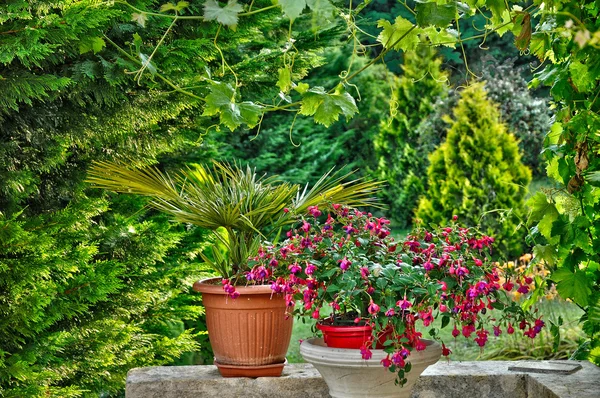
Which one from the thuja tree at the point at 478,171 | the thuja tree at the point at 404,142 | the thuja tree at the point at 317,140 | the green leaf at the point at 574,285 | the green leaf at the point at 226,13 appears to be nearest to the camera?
the green leaf at the point at 226,13

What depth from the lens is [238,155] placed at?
943 cm

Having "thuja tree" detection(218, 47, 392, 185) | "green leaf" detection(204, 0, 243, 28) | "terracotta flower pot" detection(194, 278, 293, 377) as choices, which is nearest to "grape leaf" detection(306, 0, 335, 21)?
"green leaf" detection(204, 0, 243, 28)

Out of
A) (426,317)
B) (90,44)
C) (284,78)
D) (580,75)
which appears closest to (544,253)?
(426,317)

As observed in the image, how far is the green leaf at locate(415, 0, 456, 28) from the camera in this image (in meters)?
2.21

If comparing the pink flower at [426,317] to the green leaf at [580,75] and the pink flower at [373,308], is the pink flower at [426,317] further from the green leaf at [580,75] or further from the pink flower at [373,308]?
the green leaf at [580,75]

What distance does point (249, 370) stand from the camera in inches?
119

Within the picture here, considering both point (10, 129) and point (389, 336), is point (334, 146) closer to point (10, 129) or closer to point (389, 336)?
point (10, 129)

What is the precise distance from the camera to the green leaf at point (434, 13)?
2211mm

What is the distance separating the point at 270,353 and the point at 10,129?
1.42 m

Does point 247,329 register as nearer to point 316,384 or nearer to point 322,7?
point 316,384

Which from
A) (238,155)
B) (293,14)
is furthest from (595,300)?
(238,155)

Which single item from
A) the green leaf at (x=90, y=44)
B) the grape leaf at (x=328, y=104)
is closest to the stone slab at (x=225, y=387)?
the grape leaf at (x=328, y=104)

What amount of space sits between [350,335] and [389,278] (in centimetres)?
25

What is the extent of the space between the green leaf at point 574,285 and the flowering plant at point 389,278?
6.6 inches
